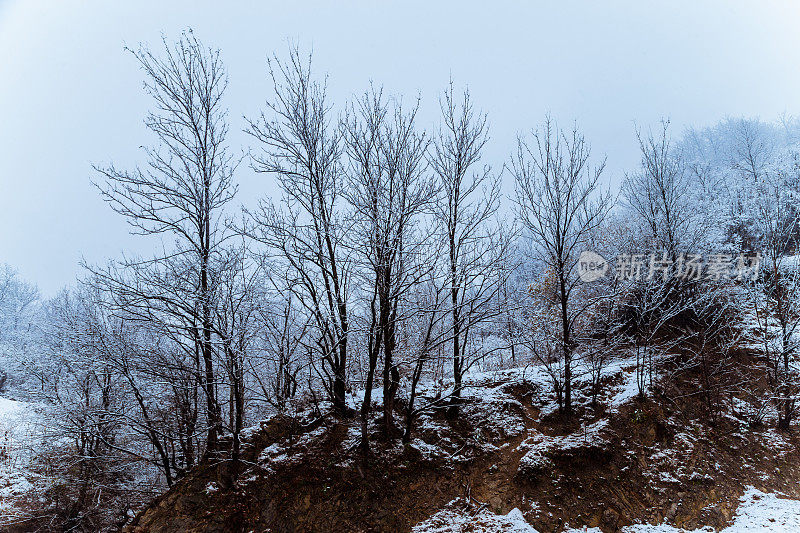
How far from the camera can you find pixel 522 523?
613cm

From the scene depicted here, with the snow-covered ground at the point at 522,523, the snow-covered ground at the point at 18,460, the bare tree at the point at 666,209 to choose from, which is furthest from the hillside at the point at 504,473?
the snow-covered ground at the point at 18,460

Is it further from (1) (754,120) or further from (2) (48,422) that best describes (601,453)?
(1) (754,120)

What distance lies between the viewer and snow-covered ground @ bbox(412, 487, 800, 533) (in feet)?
19.9

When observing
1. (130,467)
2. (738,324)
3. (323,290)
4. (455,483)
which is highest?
(323,290)

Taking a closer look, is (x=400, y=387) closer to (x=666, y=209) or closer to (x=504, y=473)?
(x=504, y=473)

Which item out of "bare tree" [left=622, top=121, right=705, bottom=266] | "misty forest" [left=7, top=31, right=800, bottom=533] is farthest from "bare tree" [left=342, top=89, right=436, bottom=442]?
"bare tree" [left=622, top=121, right=705, bottom=266]

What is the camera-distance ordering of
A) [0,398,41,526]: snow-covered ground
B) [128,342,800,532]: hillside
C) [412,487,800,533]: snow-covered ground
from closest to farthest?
[412,487,800,533]: snow-covered ground → [128,342,800,532]: hillside → [0,398,41,526]: snow-covered ground

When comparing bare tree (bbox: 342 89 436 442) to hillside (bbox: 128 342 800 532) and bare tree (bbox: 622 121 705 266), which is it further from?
bare tree (bbox: 622 121 705 266)

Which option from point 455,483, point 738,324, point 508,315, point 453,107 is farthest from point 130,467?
point 738,324

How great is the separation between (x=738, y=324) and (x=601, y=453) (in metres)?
Result: 9.06

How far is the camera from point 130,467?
10945 mm

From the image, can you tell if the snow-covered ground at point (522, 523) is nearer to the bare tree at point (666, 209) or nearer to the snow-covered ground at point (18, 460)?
the bare tree at point (666, 209)

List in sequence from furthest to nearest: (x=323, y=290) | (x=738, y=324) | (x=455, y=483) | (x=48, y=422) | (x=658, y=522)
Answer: (x=738, y=324) → (x=48, y=422) → (x=323, y=290) → (x=455, y=483) → (x=658, y=522)

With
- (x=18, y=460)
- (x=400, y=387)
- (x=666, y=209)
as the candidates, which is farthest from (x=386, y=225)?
(x=18, y=460)
